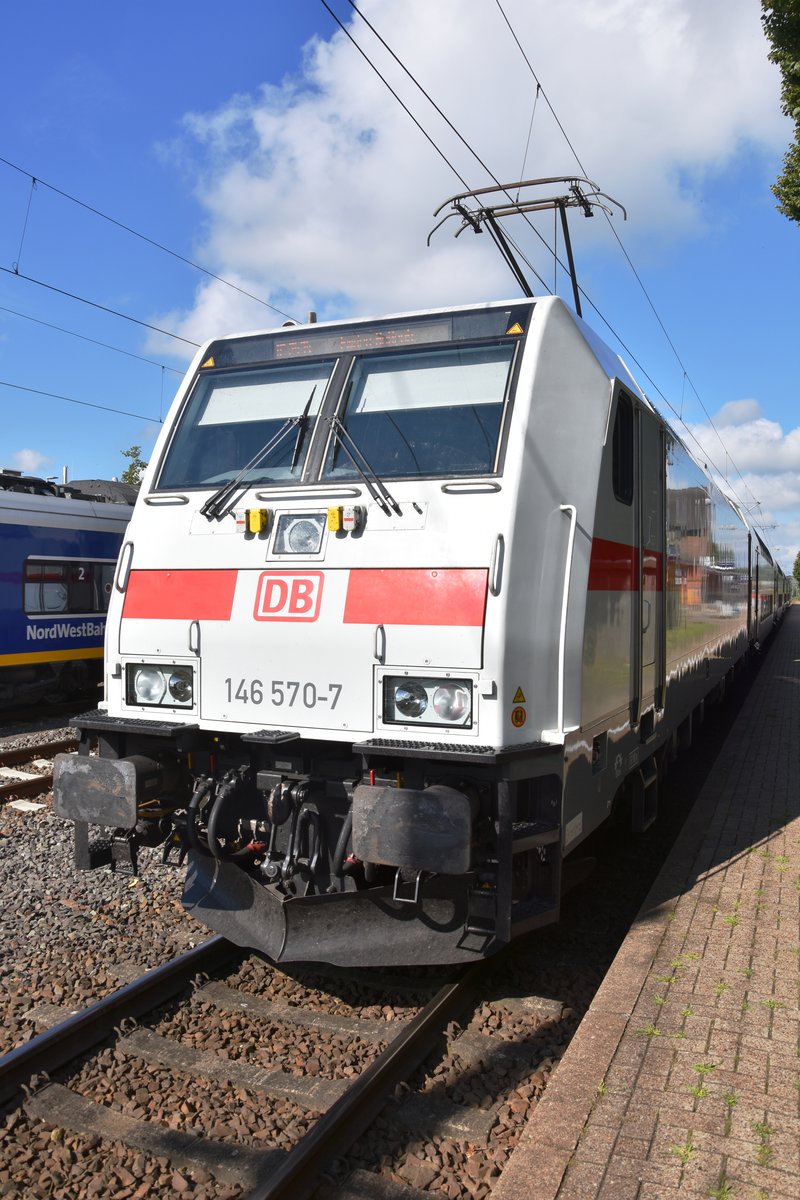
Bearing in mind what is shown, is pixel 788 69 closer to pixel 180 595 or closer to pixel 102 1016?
pixel 180 595

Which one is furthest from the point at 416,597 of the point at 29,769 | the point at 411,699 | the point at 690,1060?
the point at 29,769

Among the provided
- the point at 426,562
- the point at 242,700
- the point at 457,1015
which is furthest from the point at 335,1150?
the point at 426,562

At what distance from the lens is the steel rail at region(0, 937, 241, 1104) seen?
374 cm

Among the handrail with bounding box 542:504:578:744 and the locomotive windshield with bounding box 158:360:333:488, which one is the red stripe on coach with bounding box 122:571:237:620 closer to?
the locomotive windshield with bounding box 158:360:333:488

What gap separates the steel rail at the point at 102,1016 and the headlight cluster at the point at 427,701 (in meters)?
1.64

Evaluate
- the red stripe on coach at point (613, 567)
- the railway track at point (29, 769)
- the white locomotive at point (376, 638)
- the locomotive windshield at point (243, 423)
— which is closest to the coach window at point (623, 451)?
the white locomotive at point (376, 638)

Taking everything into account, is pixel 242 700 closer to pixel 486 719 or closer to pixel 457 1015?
pixel 486 719

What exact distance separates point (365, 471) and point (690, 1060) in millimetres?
2857

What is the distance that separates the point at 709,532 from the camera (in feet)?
33.0

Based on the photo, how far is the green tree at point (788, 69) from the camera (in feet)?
31.7

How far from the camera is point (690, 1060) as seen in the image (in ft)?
11.9

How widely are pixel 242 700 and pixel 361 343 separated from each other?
6.36ft

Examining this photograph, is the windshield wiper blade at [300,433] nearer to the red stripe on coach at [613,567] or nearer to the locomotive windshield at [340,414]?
the locomotive windshield at [340,414]

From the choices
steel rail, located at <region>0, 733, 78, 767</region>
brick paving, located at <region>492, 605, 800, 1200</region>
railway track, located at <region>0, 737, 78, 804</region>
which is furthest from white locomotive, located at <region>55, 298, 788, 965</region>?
steel rail, located at <region>0, 733, 78, 767</region>
